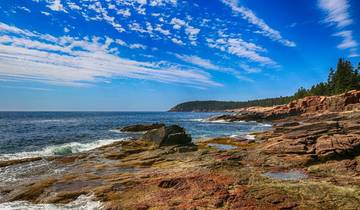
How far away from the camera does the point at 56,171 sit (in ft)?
82.0

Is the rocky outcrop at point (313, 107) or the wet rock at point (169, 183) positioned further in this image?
the rocky outcrop at point (313, 107)

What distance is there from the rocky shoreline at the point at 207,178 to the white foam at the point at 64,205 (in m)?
0.44

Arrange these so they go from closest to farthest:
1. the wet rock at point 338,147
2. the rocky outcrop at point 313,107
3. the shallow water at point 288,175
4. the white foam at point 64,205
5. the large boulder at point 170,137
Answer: the white foam at point 64,205 < the shallow water at point 288,175 < the wet rock at point 338,147 < the large boulder at point 170,137 < the rocky outcrop at point 313,107

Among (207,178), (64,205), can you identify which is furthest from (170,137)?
(64,205)

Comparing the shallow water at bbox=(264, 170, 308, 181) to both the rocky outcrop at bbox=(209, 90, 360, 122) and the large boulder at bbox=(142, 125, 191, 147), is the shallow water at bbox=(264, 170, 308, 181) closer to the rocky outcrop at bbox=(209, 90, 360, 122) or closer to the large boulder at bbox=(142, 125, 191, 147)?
the large boulder at bbox=(142, 125, 191, 147)

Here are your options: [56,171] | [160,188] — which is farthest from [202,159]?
[56,171]

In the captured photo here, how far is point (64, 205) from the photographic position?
15250 millimetres

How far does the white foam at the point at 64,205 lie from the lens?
48.3 ft

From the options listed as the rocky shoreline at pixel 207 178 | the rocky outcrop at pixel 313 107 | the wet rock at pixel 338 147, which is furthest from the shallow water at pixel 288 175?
the rocky outcrop at pixel 313 107

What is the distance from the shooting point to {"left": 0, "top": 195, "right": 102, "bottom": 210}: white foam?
14.7 m

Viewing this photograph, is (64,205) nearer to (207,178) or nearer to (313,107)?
(207,178)

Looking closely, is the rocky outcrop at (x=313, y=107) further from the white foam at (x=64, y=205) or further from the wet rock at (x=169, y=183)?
the white foam at (x=64, y=205)

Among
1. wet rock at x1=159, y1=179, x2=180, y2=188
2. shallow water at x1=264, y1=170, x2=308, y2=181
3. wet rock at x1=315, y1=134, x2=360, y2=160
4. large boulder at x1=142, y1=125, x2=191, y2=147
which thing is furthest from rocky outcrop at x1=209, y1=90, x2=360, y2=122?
wet rock at x1=159, y1=179, x2=180, y2=188

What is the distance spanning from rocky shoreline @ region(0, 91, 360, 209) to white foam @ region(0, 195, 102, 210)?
44 centimetres
